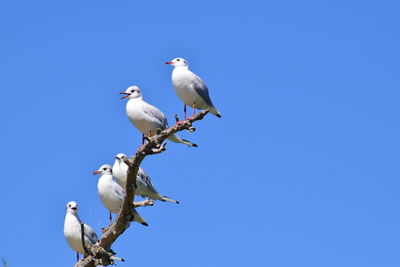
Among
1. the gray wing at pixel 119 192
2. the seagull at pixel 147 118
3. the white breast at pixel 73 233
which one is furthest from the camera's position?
the gray wing at pixel 119 192

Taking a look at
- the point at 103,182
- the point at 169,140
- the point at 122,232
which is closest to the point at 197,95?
the point at 169,140

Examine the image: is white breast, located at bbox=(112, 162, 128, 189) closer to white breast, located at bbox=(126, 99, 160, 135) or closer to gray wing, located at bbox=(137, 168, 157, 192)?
gray wing, located at bbox=(137, 168, 157, 192)

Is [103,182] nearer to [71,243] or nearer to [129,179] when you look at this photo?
[71,243]

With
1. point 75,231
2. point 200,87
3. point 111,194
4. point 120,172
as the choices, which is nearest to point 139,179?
point 120,172

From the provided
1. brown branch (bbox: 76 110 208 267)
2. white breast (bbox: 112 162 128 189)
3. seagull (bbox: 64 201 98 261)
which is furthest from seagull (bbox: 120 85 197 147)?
seagull (bbox: 64 201 98 261)

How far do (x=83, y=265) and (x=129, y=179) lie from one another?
1.88 meters

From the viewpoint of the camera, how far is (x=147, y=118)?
19516 mm

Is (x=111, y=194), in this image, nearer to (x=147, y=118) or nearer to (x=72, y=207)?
(x=72, y=207)

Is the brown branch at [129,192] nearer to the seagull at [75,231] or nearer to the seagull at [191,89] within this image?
the seagull at [75,231]

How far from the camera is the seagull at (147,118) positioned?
19438 millimetres

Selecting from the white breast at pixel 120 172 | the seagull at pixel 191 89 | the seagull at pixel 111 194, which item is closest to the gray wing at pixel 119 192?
the seagull at pixel 111 194

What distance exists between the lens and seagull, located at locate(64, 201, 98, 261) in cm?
1955

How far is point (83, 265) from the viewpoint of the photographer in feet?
56.6

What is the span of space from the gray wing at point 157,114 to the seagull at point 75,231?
8.36ft
